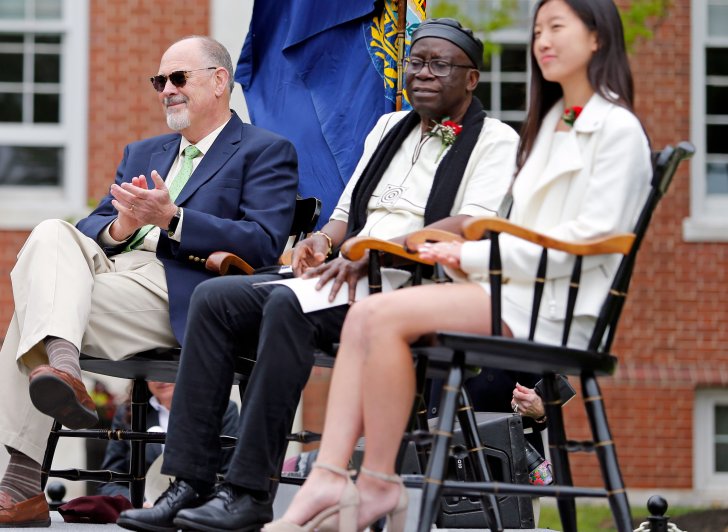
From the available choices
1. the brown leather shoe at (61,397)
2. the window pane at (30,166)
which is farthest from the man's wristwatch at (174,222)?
the window pane at (30,166)

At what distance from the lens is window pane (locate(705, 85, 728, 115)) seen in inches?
457

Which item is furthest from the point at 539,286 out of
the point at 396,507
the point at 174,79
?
the point at 174,79

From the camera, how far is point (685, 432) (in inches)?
445

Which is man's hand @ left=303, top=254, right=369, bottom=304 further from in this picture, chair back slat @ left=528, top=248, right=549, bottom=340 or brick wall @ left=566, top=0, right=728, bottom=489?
brick wall @ left=566, top=0, right=728, bottom=489

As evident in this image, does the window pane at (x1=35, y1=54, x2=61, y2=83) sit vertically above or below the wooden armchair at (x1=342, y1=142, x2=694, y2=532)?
above

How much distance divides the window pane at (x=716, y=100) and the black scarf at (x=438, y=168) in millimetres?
7255

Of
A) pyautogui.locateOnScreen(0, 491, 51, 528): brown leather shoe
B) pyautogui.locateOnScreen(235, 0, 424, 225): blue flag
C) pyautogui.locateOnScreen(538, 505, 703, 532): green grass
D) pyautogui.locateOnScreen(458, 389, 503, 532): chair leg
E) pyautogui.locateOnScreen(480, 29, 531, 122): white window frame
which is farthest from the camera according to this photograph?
pyautogui.locateOnScreen(480, 29, 531, 122): white window frame

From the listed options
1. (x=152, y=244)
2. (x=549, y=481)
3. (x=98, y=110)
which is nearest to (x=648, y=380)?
(x=98, y=110)

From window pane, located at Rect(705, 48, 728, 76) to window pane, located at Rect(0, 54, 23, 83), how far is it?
17.3 feet

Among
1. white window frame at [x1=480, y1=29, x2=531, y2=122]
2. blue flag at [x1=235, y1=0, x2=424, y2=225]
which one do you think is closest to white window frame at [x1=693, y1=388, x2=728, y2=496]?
white window frame at [x1=480, y1=29, x2=531, y2=122]

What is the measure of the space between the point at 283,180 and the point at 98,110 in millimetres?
6120

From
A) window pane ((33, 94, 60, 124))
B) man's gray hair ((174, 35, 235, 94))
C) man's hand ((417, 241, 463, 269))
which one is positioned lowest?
man's hand ((417, 241, 463, 269))

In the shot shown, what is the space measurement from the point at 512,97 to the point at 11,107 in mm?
3823

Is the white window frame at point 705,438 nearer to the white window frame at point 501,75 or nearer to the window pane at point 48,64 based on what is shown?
the white window frame at point 501,75
